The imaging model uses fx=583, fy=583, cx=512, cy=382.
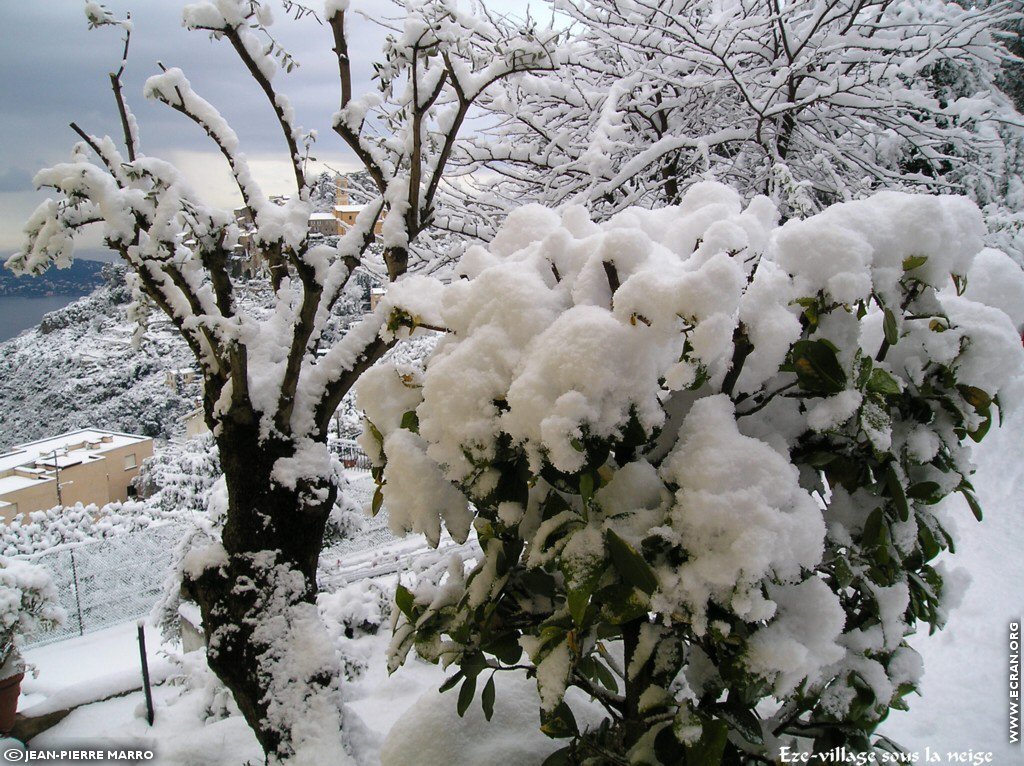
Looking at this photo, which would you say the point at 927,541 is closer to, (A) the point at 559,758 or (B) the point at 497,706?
(A) the point at 559,758

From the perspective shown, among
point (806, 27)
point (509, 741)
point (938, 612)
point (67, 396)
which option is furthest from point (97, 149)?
point (67, 396)

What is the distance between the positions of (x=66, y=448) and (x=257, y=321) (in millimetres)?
14764

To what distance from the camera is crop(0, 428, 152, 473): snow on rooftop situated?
41.9 feet

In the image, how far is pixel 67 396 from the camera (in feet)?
65.5

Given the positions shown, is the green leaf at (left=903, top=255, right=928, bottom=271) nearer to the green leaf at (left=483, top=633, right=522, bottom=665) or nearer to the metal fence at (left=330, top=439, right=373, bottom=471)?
the green leaf at (left=483, top=633, right=522, bottom=665)

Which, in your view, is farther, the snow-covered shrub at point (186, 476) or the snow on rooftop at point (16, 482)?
the snow on rooftop at point (16, 482)

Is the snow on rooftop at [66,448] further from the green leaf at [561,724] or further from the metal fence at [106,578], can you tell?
the green leaf at [561,724]

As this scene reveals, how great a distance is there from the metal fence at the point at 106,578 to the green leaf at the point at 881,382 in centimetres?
740

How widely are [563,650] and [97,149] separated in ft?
8.41

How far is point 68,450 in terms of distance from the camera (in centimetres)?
1361

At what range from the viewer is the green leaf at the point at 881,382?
760 mm

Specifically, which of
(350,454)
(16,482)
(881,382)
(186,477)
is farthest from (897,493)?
(16,482)

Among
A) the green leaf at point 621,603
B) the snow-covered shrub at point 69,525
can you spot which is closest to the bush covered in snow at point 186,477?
the snow-covered shrub at point 69,525

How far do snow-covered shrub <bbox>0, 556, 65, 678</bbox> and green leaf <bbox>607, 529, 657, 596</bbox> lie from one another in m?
3.86
